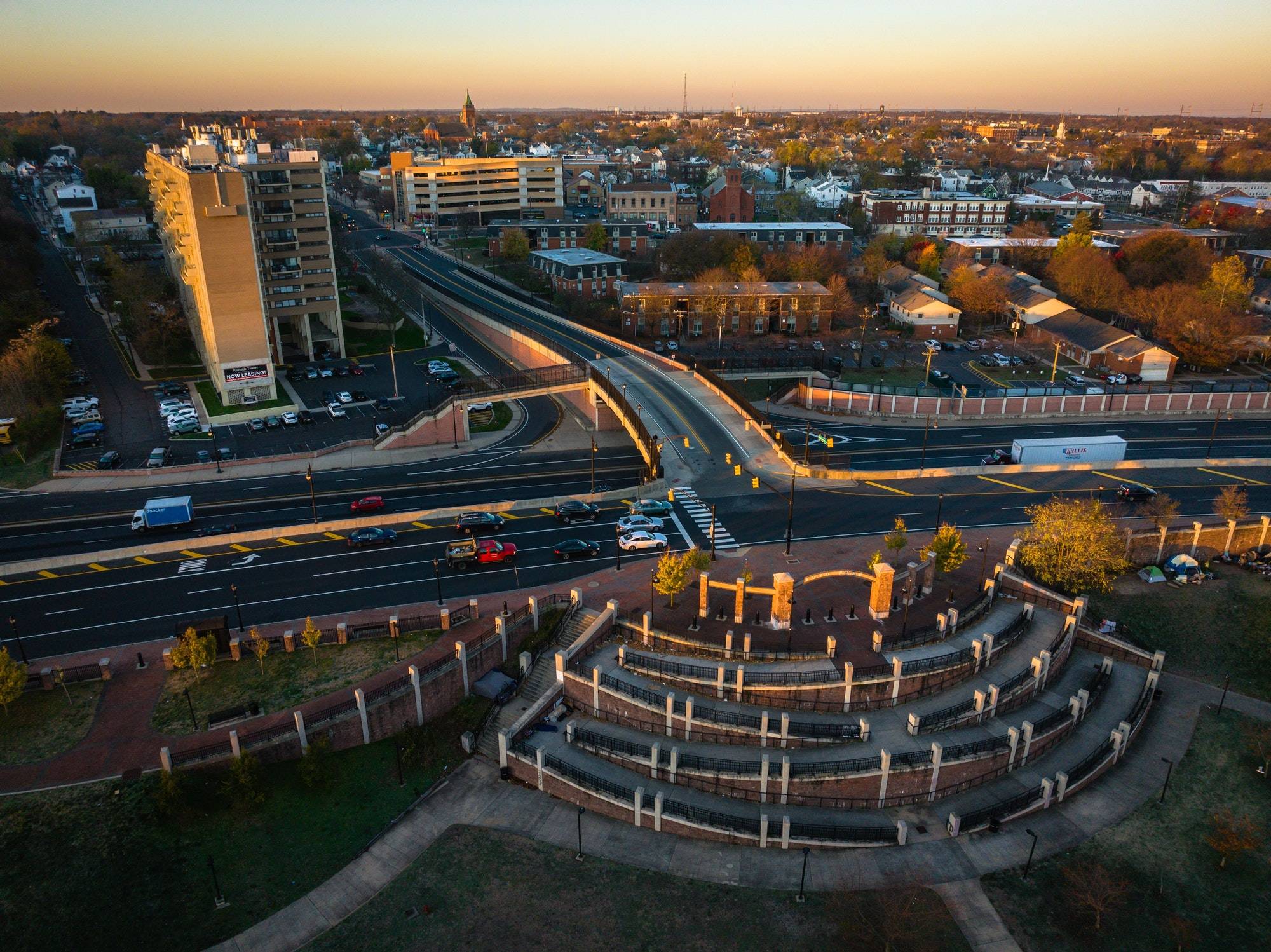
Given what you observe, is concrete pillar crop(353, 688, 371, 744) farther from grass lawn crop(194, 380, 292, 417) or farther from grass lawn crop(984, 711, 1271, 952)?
grass lawn crop(194, 380, 292, 417)

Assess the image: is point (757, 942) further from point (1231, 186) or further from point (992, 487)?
point (1231, 186)

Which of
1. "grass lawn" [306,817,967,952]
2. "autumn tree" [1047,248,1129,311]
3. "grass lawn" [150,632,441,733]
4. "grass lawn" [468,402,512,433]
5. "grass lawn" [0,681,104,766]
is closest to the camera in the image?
"grass lawn" [306,817,967,952]

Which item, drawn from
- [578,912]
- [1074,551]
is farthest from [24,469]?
[1074,551]

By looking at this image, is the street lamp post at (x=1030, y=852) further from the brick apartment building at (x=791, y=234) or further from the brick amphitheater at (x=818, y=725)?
the brick apartment building at (x=791, y=234)

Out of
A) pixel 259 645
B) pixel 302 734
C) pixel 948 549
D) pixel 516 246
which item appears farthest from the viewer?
pixel 516 246

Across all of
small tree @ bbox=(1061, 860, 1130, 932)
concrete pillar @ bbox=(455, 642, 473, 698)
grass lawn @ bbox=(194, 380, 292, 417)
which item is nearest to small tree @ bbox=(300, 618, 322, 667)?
concrete pillar @ bbox=(455, 642, 473, 698)

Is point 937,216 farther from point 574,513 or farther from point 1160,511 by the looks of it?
point 574,513

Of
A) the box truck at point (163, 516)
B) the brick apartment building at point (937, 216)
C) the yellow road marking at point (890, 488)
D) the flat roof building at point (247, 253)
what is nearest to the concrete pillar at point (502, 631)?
the box truck at point (163, 516)
